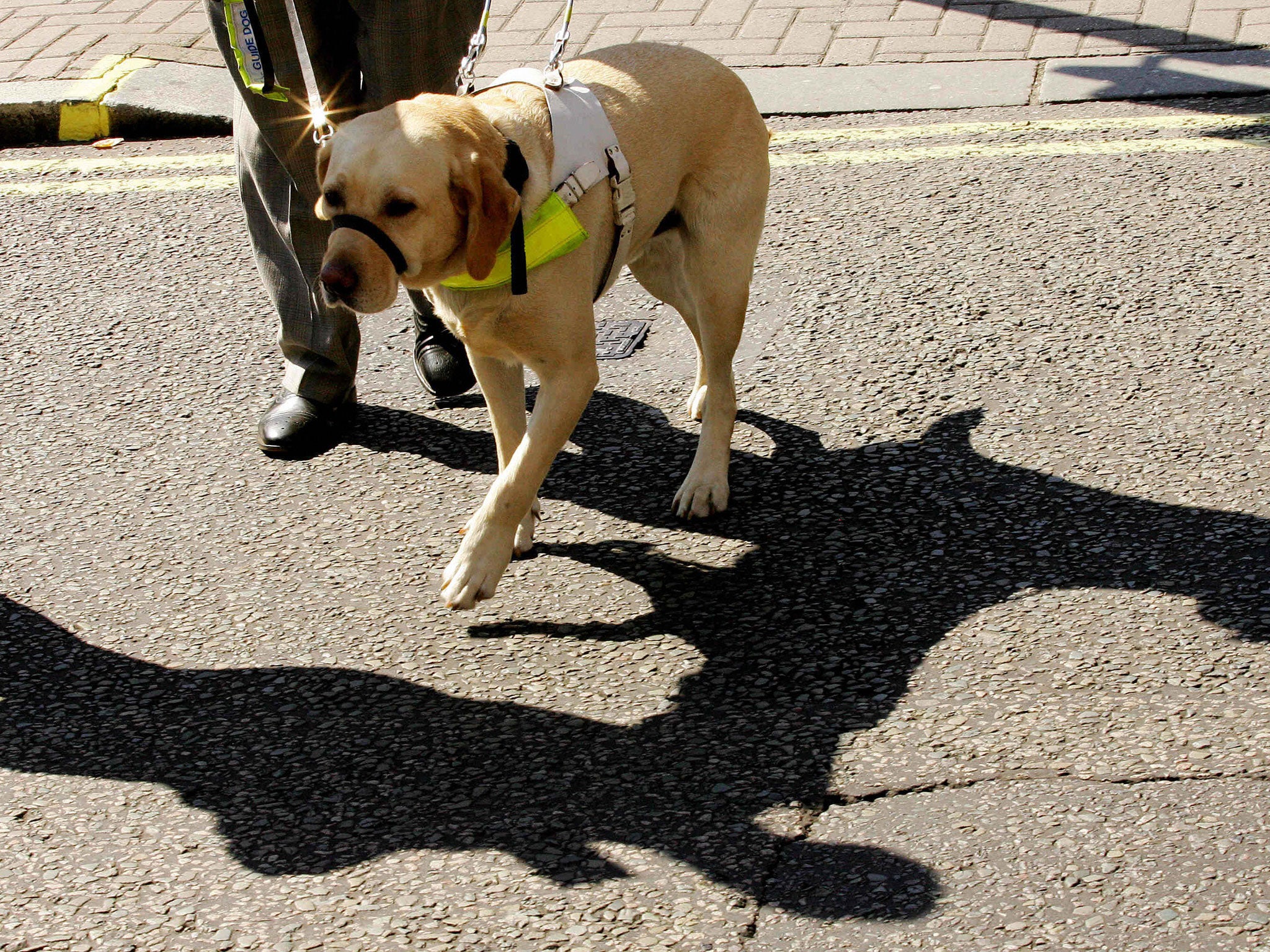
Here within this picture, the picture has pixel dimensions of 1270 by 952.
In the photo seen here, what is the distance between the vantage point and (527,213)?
295 centimetres

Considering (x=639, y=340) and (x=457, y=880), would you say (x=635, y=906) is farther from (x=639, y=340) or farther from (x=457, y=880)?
(x=639, y=340)

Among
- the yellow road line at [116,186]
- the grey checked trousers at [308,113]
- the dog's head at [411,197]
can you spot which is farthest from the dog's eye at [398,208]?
the yellow road line at [116,186]

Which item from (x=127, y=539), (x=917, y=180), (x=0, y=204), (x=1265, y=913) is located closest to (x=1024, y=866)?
(x=1265, y=913)

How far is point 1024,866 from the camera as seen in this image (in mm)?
2350

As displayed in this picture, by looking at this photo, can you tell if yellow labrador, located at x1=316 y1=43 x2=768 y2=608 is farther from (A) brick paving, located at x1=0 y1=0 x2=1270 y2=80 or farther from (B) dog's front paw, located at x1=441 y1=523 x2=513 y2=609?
(A) brick paving, located at x1=0 y1=0 x2=1270 y2=80

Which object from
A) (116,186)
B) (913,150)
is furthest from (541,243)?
(116,186)

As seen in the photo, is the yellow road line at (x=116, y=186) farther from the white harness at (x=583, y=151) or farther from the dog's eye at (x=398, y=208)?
the dog's eye at (x=398, y=208)

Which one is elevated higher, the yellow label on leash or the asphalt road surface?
the yellow label on leash

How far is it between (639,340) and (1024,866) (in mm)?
2500

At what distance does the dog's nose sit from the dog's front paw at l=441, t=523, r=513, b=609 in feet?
2.04

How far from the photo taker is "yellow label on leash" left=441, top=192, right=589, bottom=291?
9.61ft

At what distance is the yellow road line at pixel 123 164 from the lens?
6055mm

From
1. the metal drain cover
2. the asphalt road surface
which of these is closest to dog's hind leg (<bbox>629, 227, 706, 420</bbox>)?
the asphalt road surface

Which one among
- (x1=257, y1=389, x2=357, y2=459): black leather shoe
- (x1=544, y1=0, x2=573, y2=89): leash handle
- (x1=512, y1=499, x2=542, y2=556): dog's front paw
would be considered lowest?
(x1=257, y1=389, x2=357, y2=459): black leather shoe
